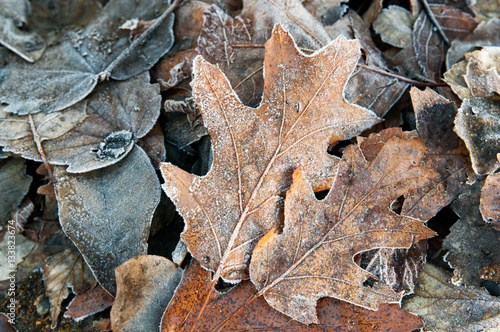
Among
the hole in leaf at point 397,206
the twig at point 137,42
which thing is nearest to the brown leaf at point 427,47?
the hole in leaf at point 397,206

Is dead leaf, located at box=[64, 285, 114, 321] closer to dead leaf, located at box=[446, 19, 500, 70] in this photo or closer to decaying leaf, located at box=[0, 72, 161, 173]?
decaying leaf, located at box=[0, 72, 161, 173]

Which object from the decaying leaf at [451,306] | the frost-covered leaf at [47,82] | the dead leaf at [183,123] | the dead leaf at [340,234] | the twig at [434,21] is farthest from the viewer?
the twig at [434,21]

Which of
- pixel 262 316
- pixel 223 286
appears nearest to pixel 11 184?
pixel 223 286

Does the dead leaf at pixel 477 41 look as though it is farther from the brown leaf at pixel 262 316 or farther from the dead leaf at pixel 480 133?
the brown leaf at pixel 262 316

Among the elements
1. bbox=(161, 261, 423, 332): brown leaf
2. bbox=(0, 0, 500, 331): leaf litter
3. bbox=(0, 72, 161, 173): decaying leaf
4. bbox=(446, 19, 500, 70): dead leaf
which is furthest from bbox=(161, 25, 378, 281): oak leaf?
bbox=(446, 19, 500, 70): dead leaf

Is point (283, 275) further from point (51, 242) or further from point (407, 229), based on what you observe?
point (51, 242)

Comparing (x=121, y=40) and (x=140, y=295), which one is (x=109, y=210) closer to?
(x=140, y=295)

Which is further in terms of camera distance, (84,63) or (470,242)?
(84,63)
